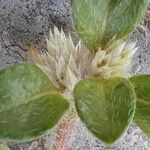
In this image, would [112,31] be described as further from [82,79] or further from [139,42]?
[139,42]

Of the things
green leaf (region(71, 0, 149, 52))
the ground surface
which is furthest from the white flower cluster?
the ground surface

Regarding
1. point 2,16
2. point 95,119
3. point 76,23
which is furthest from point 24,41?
point 95,119

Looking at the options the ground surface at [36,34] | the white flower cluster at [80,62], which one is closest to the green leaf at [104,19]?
the white flower cluster at [80,62]

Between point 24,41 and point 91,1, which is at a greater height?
point 91,1

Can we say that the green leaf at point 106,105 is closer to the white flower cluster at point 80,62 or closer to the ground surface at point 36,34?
the white flower cluster at point 80,62

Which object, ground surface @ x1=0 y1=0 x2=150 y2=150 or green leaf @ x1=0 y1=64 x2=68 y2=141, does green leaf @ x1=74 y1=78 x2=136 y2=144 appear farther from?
ground surface @ x1=0 y1=0 x2=150 y2=150

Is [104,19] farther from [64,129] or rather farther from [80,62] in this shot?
[64,129]
